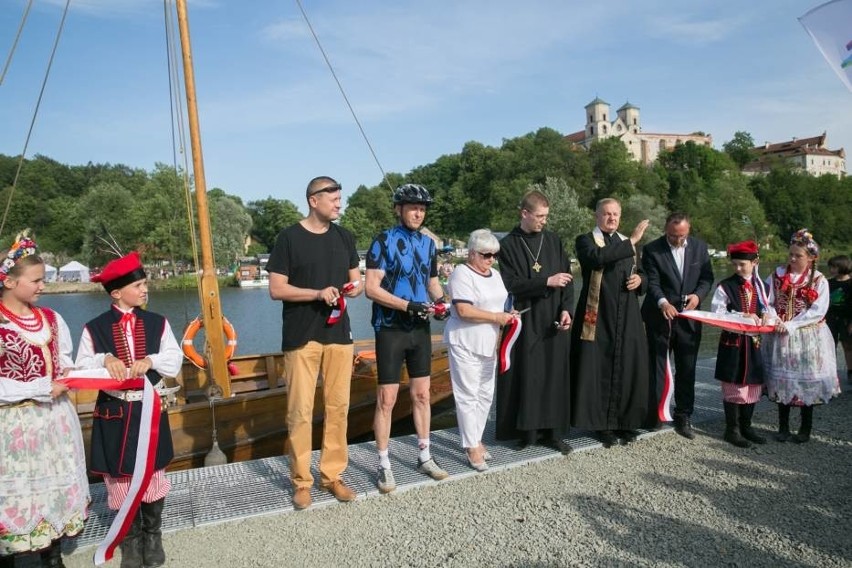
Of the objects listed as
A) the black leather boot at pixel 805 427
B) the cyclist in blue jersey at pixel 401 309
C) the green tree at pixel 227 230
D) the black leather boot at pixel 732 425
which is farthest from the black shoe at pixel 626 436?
the green tree at pixel 227 230

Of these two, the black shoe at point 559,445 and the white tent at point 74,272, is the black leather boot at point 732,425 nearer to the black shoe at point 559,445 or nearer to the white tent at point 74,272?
the black shoe at point 559,445

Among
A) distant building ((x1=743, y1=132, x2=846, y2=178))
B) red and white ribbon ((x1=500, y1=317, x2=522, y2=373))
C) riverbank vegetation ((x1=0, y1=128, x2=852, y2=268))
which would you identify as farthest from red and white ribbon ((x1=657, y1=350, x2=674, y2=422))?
distant building ((x1=743, y1=132, x2=846, y2=178))

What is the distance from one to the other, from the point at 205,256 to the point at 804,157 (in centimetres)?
13850

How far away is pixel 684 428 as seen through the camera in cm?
564

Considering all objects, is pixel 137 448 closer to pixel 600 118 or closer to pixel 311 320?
pixel 311 320

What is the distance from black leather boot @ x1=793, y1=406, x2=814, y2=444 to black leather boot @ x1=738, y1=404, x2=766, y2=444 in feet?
0.97

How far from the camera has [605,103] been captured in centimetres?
11219

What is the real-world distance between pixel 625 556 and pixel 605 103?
391 ft

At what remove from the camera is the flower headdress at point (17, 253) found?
127 inches

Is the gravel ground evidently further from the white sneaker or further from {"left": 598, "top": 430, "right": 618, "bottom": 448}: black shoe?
{"left": 598, "top": 430, "right": 618, "bottom": 448}: black shoe

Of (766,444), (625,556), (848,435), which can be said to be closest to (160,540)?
(625,556)

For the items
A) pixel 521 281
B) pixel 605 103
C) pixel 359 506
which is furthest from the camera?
pixel 605 103

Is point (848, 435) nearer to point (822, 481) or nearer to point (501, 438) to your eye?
point (822, 481)

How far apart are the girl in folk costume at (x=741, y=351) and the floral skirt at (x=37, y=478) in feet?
16.8
